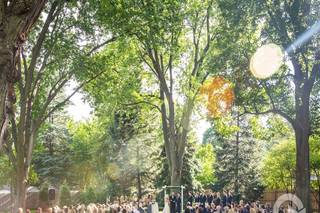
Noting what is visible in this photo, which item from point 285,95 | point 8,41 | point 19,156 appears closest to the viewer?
point 8,41

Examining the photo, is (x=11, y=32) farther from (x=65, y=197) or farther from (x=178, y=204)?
(x=65, y=197)

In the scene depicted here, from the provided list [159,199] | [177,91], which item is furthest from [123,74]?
[159,199]

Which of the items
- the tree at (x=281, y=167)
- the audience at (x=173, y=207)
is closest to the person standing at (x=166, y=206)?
the audience at (x=173, y=207)

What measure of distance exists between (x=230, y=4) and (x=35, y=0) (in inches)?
599

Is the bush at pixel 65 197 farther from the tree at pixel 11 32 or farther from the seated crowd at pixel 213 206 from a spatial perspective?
the tree at pixel 11 32

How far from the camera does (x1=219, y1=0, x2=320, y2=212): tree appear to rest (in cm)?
1739

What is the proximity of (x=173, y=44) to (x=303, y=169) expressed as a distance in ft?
26.4

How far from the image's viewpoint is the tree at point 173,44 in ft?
56.0

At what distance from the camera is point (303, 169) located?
1831 cm

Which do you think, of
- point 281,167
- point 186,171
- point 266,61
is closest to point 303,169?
point 266,61

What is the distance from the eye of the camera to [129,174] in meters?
38.6

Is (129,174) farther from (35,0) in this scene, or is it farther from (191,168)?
(35,0)

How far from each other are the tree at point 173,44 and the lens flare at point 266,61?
219 cm

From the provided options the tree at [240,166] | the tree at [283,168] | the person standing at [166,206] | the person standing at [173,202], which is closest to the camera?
the person standing at [166,206]
